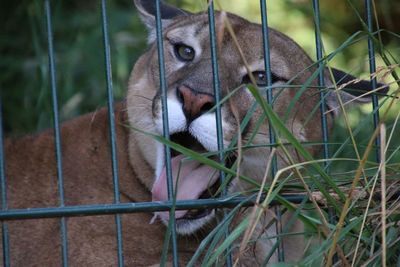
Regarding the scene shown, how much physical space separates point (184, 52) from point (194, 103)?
0.67m

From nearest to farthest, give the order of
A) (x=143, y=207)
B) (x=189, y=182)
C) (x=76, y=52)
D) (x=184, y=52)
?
(x=143, y=207), (x=189, y=182), (x=184, y=52), (x=76, y=52)

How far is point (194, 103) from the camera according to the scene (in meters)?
3.16

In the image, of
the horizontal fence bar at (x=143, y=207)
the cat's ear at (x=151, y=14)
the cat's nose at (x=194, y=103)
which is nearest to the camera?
the horizontal fence bar at (x=143, y=207)

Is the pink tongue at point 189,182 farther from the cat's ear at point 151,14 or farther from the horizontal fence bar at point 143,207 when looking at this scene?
the cat's ear at point 151,14

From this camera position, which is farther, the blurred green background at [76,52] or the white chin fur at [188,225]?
the blurred green background at [76,52]

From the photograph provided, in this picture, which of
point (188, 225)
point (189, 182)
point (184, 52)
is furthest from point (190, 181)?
point (184, 52)

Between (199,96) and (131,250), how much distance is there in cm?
70

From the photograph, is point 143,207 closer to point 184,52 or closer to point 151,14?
point 184,52

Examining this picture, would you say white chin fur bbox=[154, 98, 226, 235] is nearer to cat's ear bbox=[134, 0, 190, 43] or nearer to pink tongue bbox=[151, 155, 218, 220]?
pink tongue bbox=[151, 155, 218, 220]

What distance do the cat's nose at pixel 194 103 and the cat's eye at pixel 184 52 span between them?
584 mm

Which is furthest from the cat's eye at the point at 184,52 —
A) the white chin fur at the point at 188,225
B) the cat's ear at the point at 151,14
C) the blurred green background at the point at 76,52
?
the blurred green background at the point at 76,52

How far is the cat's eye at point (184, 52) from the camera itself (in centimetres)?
376

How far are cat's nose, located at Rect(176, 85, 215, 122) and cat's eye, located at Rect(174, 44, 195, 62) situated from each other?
0.58 m

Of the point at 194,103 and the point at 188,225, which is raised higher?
the point at 194,103
